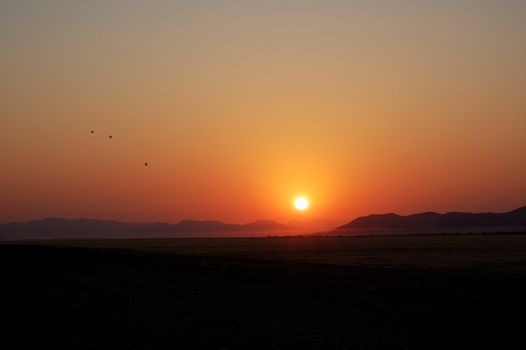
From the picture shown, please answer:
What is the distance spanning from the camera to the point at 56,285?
1042 inches

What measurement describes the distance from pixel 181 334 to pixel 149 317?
9.36ft

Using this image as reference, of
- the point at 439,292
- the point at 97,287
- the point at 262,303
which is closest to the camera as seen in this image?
the point at 262,303

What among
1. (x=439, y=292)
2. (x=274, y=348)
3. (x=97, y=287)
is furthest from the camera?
(x=97, y=287)

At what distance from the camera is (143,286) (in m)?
25.6

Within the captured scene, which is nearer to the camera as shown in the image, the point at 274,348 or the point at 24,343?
the point at 274,348

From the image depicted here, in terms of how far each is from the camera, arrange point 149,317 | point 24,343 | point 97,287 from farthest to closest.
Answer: point 97,287 < point 149,317 < point 24,343

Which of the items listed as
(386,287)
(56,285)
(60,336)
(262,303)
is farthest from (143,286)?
(60,336)

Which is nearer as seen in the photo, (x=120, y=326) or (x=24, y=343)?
(x=24, y=343)

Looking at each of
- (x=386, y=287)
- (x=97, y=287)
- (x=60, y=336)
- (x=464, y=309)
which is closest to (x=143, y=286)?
(x=97, y=287)

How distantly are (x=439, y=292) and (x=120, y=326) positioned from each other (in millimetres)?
10901

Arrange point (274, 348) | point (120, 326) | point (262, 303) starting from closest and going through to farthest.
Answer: point (274, 348)
point (120, 326)
point (262, 303)

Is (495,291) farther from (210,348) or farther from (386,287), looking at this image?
(210,348)

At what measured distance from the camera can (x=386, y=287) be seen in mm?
23109

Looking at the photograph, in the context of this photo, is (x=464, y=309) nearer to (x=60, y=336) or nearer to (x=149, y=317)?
(x=149, y=317)
